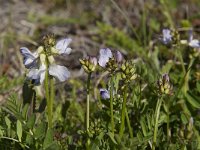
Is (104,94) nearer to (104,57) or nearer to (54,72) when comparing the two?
(104,57)

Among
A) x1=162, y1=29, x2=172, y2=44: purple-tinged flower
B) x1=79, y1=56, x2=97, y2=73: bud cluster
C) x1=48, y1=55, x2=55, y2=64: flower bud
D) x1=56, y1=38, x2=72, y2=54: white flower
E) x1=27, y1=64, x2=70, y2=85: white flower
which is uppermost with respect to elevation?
x1=162, y1=29, x2=172, y2=44: purple-tinged flower

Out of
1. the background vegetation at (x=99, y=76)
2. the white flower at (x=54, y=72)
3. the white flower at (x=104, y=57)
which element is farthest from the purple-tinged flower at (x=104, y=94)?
the white flower at (x=54, y=72)

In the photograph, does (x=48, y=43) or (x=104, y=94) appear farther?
(x=104, y=94)

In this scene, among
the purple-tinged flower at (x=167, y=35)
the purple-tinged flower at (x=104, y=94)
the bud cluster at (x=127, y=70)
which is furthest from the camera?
the purple-tinged flower at (x=167, y=35)

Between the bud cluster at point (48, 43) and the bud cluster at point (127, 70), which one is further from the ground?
the bud cluster at point (48, 43)

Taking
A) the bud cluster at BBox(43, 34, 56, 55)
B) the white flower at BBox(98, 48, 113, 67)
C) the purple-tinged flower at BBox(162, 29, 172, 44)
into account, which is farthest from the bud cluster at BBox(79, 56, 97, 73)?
the purple-tinged flower at BBox(162, 29, 172, 44)

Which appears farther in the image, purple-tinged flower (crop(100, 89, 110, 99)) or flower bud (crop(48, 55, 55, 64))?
purple-tinged flower (crop(100, 89, 110, 99))

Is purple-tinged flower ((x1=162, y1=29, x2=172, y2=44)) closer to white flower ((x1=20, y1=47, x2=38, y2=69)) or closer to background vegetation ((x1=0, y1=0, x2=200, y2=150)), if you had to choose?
background vegetation ((x1=0, y1=0, x2=200, y2=150))

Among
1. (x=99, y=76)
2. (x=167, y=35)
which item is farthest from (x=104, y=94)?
(x=99, y=76)

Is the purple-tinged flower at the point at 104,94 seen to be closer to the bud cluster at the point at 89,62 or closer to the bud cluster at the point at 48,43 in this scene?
the bud cluster at the point at 89,62

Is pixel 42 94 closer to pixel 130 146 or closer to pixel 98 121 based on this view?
pixel 98 121

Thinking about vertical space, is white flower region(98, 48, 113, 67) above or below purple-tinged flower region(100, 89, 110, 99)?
above
